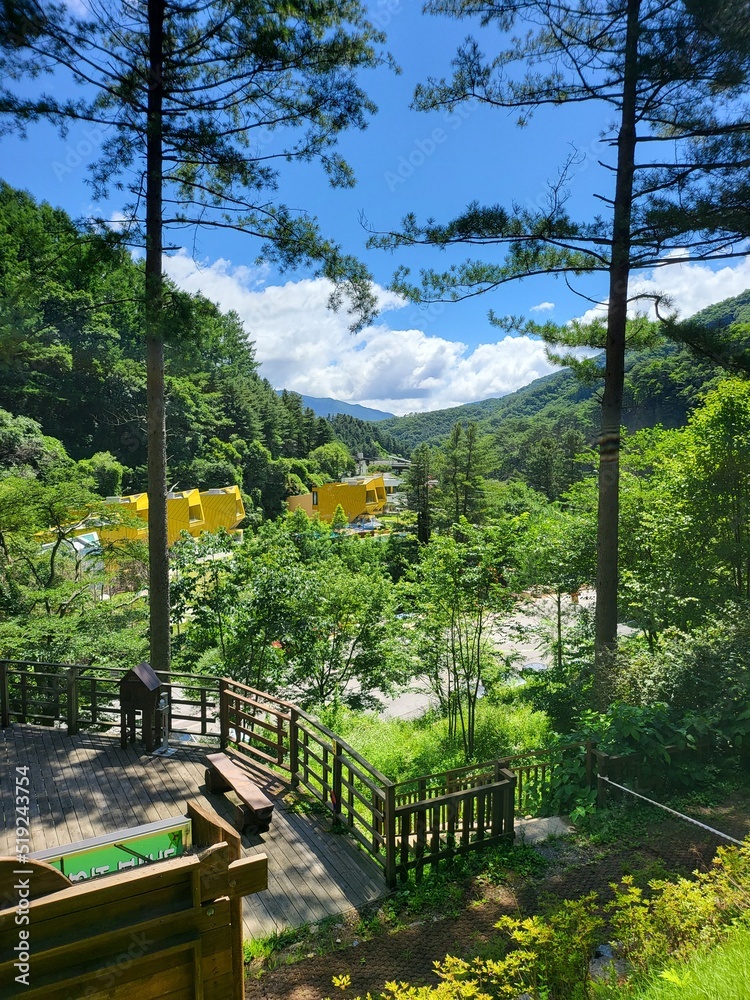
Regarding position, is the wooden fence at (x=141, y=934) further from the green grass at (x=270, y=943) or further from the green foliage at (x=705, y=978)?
the green foliage at (x=705, y=978)

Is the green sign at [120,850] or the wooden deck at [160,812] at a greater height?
the green sign at [120,850]

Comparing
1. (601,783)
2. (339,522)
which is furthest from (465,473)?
(601,783)

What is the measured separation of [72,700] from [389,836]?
4.66 m

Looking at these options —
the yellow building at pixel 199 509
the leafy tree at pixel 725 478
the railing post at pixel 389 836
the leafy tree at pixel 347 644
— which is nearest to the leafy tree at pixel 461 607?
the leafy tree at pixel 347 644

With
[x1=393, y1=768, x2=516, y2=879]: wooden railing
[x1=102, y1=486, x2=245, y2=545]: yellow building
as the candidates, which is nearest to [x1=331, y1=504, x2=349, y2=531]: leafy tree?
[x1=102, y1=486, x2=245, y2=545]: yellow building

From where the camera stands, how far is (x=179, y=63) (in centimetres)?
722

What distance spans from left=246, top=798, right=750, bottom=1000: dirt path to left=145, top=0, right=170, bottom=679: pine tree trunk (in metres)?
4.19

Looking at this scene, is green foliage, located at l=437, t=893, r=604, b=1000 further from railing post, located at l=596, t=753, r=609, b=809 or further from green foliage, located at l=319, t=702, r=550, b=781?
green foliage, located at l=319, t=702, r=550, b=781

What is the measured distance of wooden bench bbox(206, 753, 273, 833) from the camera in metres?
5.22

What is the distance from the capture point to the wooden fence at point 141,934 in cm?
235

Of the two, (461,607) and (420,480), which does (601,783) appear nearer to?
(461,607)

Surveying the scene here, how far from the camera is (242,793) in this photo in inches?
209

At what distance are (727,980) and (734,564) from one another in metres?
8.08

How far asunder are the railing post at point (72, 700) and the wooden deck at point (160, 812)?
15 cm
